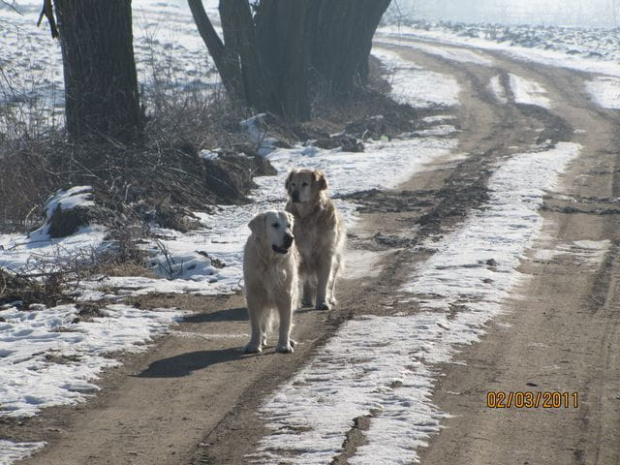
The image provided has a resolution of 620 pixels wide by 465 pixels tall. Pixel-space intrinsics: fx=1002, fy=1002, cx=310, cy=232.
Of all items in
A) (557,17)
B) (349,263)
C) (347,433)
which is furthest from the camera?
(557,17)

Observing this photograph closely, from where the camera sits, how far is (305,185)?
10.0m

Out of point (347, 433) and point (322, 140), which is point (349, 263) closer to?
point (347, 433)

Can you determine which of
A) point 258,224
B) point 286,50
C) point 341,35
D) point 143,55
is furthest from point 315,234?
point 143,55

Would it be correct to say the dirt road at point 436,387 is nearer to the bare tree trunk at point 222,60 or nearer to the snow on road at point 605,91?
the bare tree trunk at point 222,60

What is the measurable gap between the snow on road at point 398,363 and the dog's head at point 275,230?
3.07 ft

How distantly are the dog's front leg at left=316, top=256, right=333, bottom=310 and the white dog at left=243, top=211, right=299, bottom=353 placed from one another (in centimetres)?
153

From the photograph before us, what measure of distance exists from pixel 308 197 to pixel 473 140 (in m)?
14.5

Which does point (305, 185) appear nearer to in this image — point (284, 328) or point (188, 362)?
point (284, 328)

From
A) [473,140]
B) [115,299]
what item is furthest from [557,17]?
[115,299]

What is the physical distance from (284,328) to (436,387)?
1596 millimetres

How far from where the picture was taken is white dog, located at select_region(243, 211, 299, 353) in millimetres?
8188

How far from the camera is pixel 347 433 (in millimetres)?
6094

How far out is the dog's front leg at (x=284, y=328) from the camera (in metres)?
8.19
